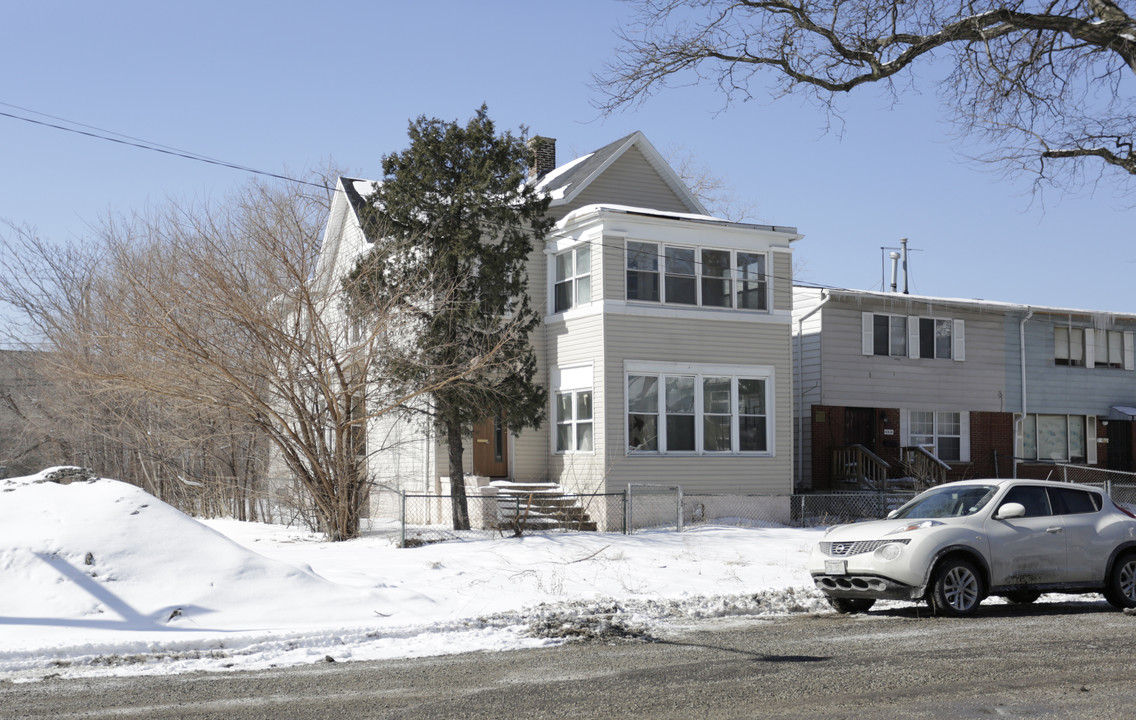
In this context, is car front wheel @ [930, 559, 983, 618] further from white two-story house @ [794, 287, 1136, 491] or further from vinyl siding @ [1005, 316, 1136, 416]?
vinyl siding @ [1005, 316, 1136, 416]

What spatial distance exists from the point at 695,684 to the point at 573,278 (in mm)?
15678

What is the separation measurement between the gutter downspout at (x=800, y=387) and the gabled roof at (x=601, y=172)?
3.94 meters

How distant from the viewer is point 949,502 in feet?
41.5

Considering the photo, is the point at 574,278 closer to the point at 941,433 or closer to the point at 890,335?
the point at 890,335

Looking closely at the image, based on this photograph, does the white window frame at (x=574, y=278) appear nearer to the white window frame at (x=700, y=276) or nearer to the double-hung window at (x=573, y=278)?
the double-hung window at (x=573, y=278)

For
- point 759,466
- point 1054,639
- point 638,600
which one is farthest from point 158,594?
point 759,466

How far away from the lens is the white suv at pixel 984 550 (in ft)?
38.2

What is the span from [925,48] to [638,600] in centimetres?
783

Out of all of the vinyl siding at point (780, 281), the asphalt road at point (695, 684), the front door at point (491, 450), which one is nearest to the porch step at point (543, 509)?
the front door at point (491, 450)

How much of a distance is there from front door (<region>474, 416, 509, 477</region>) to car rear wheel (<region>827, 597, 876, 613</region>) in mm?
12197

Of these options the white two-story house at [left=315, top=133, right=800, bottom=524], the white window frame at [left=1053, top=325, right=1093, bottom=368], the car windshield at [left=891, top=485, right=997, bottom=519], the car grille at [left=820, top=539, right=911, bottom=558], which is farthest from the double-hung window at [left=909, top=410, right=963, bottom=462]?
the car grille at [left=820, top=539, right=911, bottom=558]

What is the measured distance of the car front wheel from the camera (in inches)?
456

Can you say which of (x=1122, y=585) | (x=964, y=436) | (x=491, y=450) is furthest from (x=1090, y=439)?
(x=1122, y=585)

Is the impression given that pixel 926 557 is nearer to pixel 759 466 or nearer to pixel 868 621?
pixel 868 621
